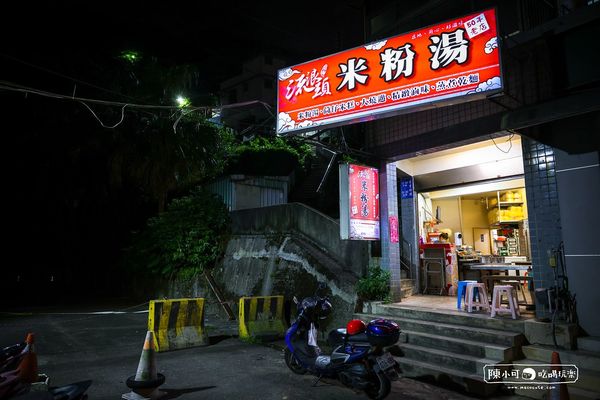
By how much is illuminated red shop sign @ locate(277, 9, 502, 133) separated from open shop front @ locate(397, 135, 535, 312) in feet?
14.8

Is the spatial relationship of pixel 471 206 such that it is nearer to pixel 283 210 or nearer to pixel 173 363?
pixel 283 210

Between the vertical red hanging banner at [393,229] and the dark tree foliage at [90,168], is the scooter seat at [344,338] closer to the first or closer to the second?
the vertical red hanging banner at [393,229]

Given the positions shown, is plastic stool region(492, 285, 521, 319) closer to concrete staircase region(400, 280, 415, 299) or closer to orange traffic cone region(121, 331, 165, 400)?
concrete staircase region(400, 280, 415, 299)

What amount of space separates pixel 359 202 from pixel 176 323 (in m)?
5.21

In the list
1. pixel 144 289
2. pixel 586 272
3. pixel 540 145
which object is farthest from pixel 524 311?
pixel 144 289

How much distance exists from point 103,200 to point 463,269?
1783cm

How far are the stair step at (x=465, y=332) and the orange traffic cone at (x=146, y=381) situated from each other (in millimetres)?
5187

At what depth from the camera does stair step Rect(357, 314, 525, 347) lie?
683 cm

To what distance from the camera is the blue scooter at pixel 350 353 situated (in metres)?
5.73

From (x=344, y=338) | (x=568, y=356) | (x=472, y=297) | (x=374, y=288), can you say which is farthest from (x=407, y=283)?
(x=344, y=338)

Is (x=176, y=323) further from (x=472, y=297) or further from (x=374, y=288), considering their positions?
(x=472, y=297)

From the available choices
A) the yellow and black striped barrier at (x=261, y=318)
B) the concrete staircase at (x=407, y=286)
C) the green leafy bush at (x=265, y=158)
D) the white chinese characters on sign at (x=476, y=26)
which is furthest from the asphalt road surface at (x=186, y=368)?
the green leafy bush at (x=265, y=158)

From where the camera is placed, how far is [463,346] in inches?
278

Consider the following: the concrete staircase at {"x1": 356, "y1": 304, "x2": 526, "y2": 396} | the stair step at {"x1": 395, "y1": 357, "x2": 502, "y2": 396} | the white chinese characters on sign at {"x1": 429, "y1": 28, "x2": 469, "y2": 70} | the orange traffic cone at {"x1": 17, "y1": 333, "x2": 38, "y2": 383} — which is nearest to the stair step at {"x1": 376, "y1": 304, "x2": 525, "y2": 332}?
the concrete staircase at {"x1": 356, "y1": 304, "x2": 526, "y2": 396}
